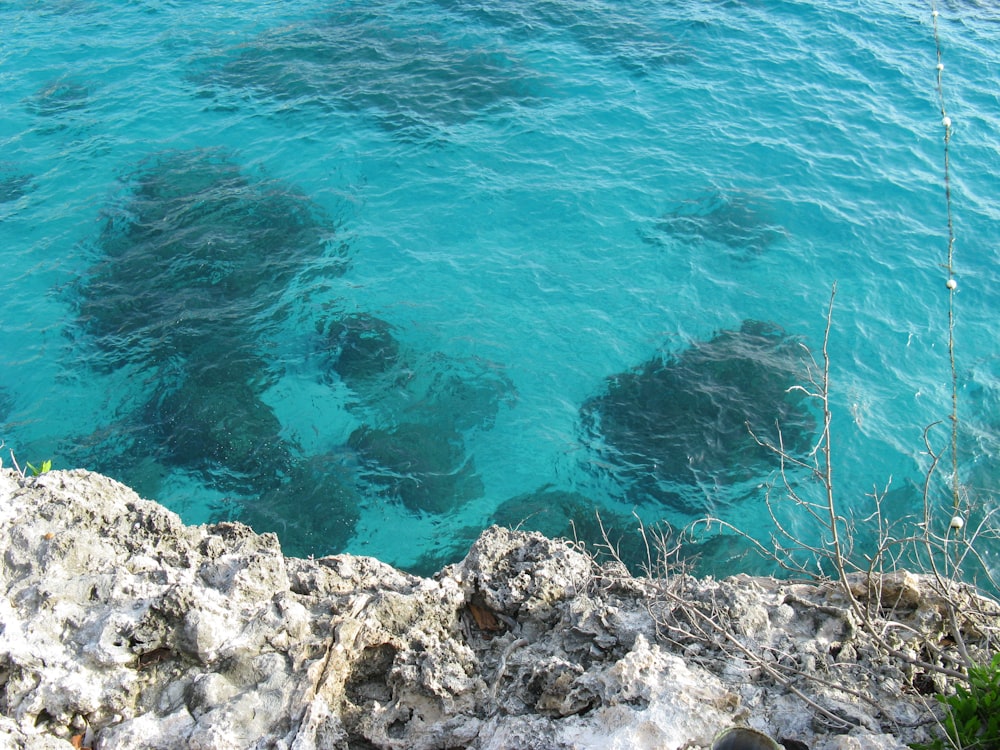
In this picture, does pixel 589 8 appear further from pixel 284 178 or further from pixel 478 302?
pixel 478 302

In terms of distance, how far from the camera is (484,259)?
582 inches

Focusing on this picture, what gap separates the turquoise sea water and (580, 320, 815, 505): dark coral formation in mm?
52

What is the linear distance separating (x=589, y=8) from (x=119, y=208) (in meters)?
14.8

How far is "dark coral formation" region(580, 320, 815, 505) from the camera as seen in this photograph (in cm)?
1150

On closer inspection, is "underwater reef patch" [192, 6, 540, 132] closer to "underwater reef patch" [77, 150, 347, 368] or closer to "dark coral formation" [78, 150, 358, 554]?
"dark coral formation" [78, 150, 358, 554]

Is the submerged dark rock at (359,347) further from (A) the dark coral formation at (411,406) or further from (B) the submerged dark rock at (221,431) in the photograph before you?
(B) the submerged dark rock at (221,431)

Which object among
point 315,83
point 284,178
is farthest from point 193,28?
point 284,178

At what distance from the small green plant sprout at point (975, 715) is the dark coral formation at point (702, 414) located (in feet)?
21.3

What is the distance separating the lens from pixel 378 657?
19.3 feet

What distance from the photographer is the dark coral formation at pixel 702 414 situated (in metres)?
11.5

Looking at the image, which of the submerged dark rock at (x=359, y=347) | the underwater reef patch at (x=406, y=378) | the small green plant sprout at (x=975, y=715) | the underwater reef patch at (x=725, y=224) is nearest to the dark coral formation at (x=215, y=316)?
the submerged dark rock at (x=359, y=347)

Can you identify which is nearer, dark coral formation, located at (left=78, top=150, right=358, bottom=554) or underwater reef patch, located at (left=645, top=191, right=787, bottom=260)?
dark coral formation, located at (left=78, top=150, right=358, bottom=554)

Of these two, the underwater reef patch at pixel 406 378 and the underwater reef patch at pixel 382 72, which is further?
the underwater reef patch at pixel 382 72

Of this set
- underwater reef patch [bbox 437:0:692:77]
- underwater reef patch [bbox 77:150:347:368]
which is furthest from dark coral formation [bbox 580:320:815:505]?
underwater reef patch [bbox 437:0:692:77]
